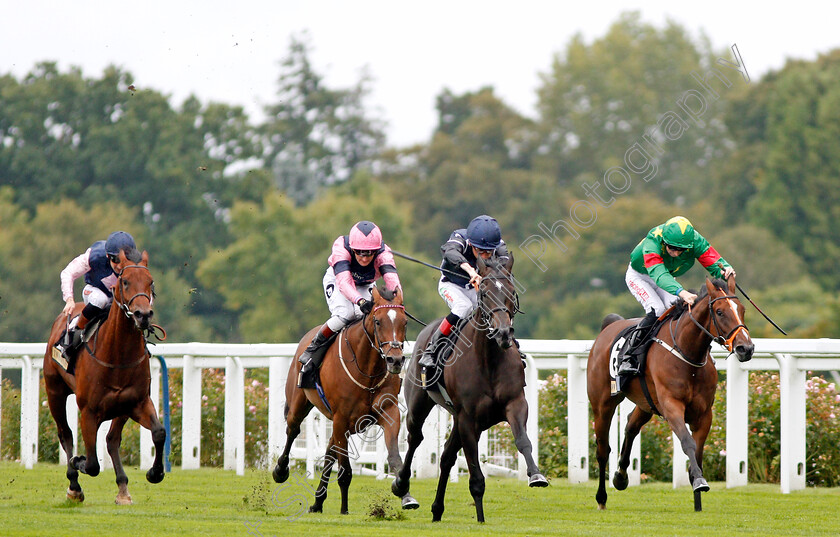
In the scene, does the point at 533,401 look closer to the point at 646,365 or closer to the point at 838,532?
the point at 646,365

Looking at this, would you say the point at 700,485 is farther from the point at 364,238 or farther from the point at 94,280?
the point at 94,280

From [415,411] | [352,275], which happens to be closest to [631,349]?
[415,411]

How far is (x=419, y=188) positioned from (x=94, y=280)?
42.5m

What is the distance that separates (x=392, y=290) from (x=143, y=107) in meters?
29.2

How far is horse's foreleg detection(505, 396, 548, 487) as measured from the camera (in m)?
7.85

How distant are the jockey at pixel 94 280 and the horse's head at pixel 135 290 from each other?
130 millimetres

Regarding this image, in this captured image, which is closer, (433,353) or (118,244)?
(433,353)

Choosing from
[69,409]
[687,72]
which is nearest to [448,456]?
[69,409]

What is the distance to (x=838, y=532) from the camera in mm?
7645

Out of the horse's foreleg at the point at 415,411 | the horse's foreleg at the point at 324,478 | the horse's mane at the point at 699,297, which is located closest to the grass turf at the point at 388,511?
the horse's foreleg at the point at 324,478

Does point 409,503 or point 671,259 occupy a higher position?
point 671,259

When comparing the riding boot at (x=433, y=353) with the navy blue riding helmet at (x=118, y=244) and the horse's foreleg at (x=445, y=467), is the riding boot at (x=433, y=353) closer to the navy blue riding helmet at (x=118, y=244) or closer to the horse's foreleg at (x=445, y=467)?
the horse's foreleg at (x=445, y=467)

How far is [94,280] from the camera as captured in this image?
32.8 ft

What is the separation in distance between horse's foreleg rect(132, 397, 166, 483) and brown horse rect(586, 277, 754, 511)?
126 inches
